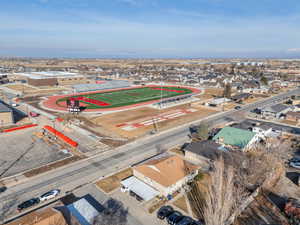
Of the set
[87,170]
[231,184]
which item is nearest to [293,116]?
[231,184]

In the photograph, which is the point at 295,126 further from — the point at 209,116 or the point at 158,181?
the point at 158,181

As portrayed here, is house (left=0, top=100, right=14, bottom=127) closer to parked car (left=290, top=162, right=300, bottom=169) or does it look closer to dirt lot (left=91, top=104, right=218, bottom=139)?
dirt lot (left=91, top=104, right=218, bottom=139)

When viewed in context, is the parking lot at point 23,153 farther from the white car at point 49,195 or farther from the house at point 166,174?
the house at point 166,174

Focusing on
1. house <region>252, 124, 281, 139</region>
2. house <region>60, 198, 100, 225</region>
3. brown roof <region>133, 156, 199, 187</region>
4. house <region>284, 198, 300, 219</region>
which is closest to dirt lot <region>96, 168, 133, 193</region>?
brown roof <region>133, 156, 199, 187</region>

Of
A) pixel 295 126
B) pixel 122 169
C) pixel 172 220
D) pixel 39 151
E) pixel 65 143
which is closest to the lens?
pixel 172 220

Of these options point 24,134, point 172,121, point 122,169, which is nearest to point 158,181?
point 122,169

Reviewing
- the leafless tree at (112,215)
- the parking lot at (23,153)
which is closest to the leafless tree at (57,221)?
the leafless tree at (112,215)

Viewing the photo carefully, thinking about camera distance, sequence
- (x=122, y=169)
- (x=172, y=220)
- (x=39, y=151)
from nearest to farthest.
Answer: (x=172, y=220) → (x=122, y=169) → (x=39, y=151)
